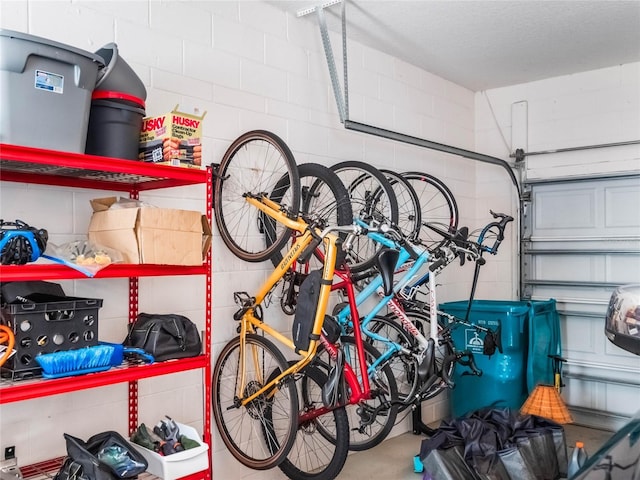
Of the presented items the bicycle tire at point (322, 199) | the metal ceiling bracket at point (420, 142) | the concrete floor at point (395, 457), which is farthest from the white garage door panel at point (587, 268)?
the bicycle tire at point (322, 199)

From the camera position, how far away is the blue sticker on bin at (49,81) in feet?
5.78

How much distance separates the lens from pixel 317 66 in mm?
3568

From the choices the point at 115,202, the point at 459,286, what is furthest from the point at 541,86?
the point at 115,202

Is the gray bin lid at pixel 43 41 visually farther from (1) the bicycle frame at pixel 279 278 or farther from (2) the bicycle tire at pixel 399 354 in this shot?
(2) the bicycle tire at pixel 399 354

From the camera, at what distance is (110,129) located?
2.03 metres

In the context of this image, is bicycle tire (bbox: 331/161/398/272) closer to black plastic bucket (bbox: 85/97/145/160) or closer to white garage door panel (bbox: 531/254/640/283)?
black plastic bucket (bbox: 85/97/145/160)

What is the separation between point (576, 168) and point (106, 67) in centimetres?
385

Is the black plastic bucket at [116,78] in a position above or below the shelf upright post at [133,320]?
above

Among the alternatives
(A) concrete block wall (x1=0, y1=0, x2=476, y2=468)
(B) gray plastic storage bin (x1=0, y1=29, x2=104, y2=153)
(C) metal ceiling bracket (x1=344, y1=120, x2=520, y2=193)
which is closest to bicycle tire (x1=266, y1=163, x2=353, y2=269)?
(A) concrete block wall (x1=0, y1=0, x2=476, y2=468)

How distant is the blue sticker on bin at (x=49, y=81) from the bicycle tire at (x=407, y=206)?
2.23m

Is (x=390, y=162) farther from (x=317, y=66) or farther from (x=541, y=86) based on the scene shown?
(x=541, y=86)

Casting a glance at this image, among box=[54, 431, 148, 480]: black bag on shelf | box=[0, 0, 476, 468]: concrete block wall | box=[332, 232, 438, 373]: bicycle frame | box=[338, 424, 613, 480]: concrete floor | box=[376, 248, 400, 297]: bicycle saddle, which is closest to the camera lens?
box=[54, 431, 148, 480]: black bag on shelf

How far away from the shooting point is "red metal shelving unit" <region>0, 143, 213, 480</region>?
172 centimetres

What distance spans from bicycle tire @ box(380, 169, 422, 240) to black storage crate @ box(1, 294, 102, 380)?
207 cm
